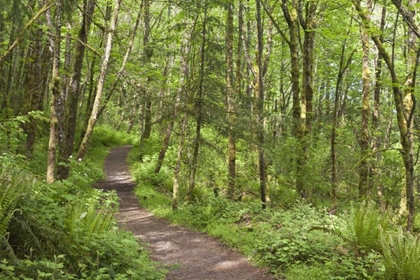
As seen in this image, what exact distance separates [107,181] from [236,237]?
29.3 feet

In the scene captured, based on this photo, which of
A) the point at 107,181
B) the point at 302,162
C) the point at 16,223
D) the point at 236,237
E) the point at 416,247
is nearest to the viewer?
the point at 16,223

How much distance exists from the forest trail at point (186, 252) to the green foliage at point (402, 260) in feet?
6.33

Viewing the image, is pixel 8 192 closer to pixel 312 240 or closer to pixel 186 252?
pixel 186 252

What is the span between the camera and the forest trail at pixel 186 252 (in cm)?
628

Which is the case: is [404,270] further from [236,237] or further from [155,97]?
[155,97]

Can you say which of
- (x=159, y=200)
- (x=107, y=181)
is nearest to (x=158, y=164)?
(x=107, y=181)

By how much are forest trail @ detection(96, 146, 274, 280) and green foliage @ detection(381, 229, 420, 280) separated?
1.93m

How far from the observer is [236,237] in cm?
805

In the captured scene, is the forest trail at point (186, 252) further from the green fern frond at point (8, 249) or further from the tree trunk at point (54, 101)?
the green fern frond at point (8, 249)

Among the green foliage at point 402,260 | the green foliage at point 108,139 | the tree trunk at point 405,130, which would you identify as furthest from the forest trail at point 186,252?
the green foliage at point 108,139

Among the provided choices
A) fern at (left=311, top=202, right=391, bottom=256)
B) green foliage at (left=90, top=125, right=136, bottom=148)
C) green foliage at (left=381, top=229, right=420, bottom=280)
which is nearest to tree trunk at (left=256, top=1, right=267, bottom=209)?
fern at (left=311, top=202, right=391, bottom=256)

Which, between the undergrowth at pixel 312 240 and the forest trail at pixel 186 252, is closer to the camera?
the undergrowth at pixel 312 240

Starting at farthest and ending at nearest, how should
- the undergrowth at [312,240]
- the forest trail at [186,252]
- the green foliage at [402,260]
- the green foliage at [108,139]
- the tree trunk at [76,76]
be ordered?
the green foliage at [108,139], the tree trunk at [76,76], the forest trail at [186,252], the undergrowth at [312,240], the green foliage at [402,260]

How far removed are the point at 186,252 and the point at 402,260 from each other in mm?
4137
